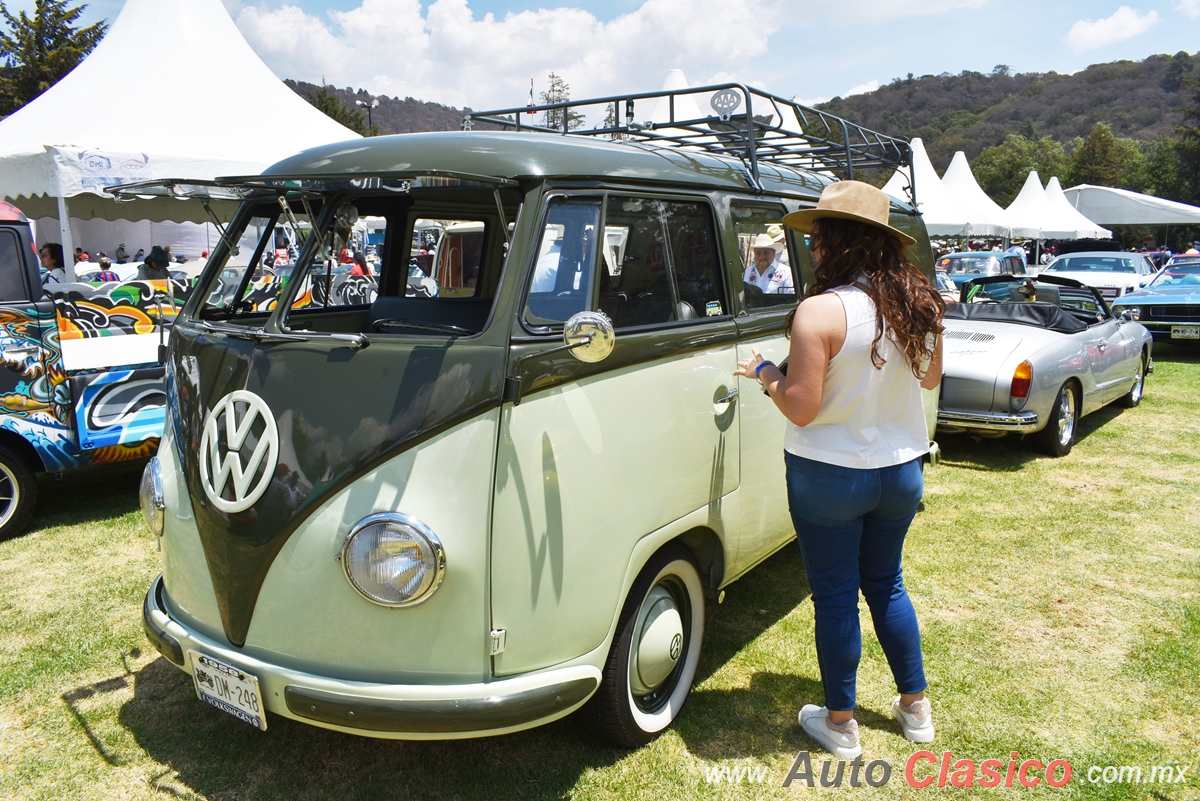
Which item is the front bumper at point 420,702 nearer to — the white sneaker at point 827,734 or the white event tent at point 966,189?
the white sneaker at point 827,734

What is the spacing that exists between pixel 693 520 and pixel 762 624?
1316 mm

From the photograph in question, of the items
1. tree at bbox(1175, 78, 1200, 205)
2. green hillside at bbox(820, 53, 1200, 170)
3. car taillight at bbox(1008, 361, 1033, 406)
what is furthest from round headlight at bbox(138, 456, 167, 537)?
green hillside at bbox(820, 53, 1200, 170)

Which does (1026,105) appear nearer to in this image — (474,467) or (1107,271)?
(1107,271)

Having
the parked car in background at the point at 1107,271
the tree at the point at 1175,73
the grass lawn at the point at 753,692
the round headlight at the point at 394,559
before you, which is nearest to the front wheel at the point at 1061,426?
the grass lawn at the point at 753,692

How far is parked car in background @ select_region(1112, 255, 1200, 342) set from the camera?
38.1ft

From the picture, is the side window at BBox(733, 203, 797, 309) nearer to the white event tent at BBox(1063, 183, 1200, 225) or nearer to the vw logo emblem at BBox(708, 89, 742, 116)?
the vw logo emblem at BBox(708, 89, 742, 116)

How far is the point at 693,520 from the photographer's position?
2936mm

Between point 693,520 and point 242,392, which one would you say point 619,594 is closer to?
point 693,520

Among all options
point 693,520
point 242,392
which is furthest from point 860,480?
point 242,392

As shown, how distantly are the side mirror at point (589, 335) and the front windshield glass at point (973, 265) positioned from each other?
60.0 ft

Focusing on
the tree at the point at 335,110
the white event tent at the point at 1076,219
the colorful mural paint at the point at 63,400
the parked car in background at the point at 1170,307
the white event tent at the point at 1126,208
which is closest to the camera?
the colorful mural paint at the point at 63,400

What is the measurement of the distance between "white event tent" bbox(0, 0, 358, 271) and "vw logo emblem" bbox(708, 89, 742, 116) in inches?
262

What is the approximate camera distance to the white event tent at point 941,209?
2375 centimetres

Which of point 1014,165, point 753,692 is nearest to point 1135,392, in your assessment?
point 753,692
